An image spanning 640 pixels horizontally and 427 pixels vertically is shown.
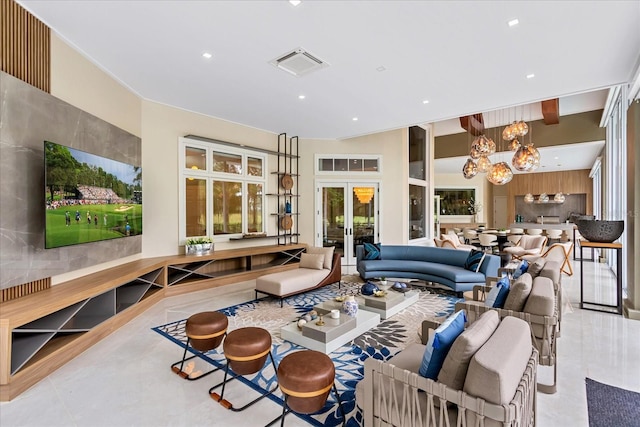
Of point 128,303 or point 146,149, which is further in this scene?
point 146,149

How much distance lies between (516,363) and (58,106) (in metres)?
4.69

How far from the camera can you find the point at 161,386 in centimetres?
256

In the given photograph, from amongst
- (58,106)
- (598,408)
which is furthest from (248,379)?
(58,106)

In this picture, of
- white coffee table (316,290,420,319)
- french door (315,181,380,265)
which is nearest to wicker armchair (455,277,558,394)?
white coffee table (316,290,420,319)

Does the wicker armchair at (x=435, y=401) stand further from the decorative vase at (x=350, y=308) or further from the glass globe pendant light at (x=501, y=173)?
the glass globe pendant light at (x=501, y=173)

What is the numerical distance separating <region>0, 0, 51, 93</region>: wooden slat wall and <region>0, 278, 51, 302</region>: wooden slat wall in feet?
6.66

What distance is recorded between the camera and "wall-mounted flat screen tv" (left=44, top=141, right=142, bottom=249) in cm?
313

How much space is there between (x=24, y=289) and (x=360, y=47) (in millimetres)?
4357

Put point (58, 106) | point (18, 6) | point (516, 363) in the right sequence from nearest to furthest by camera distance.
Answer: point (516, 363), point (18, 6), point (58, 106)

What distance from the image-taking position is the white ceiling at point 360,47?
286 centimetres

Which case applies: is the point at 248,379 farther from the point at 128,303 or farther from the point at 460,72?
the point at 460,72

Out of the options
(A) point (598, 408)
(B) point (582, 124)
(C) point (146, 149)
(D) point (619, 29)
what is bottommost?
(A) point (598, 408)

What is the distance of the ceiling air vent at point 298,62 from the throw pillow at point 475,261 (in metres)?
4.14

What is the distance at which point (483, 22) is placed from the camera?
301cm
